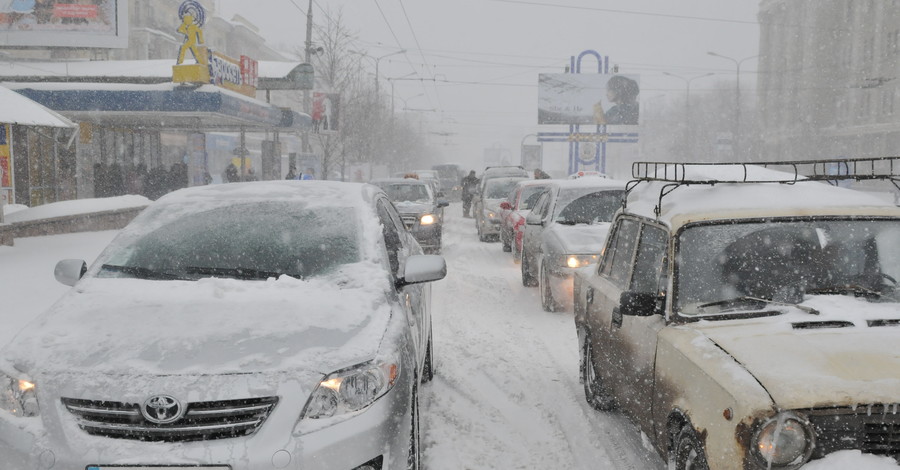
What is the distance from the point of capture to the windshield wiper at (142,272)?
4289 mm

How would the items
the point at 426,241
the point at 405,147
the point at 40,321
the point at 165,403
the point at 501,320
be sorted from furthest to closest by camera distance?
1. the point at 405,147
2. the point at 426,241
3. the point at 501,320
4. the point at 40,321
5. the point at 165,403

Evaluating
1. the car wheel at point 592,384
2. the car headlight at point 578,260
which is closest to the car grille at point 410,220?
the car headlight at point 578,260

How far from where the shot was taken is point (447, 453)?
4863 millimetres

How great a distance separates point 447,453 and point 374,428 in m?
1.64

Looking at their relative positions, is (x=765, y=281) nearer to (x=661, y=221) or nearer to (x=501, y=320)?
(x=661, y=221)

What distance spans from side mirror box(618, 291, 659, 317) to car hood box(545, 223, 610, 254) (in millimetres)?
5125

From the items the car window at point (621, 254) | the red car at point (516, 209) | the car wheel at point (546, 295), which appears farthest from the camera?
the red car at point (516, 209)

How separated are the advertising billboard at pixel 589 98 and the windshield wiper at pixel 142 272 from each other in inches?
2164

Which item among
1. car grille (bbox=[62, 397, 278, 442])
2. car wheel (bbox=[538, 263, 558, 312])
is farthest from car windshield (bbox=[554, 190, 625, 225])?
car grille (bbox=[62, 397, 278, 442])

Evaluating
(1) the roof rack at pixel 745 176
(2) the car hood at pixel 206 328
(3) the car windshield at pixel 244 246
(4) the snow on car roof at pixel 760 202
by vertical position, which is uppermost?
(1) the roof rack at pixel 745 176

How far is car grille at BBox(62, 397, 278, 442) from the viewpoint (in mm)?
3148

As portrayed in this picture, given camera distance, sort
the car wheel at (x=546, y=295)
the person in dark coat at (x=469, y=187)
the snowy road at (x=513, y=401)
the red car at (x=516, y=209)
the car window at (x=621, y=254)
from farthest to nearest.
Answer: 1. the person in dark coat at (x=469, y=187)
2. the red car at (x=516, y=209)
3. the car wheel at (x=546, y=295)
4. the car window at (x=621, y=254)
5. the snowy road at (x=513, y=401)

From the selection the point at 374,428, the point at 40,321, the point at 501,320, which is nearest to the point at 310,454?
the point at 374,428

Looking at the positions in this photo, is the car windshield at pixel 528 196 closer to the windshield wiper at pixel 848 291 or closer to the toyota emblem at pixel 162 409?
the windshield wiper at pixel 848 291
